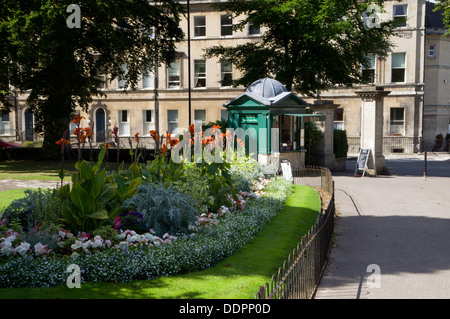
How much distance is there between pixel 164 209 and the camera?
32.7 feet

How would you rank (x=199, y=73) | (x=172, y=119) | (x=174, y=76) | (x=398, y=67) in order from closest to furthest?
1. (x=398, y=67)
2. (x=199, y=73)
3. (x=174, y=76)
4. (x=172, y=119)

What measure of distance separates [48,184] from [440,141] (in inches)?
1401

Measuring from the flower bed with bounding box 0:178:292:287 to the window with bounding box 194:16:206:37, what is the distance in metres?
38.8

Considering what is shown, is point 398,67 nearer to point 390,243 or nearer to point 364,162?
point 364,162

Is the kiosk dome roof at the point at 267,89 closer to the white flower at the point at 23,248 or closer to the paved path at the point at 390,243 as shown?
the paved path at the point at 390,243

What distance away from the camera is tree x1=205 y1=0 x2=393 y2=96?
27750 millimetres

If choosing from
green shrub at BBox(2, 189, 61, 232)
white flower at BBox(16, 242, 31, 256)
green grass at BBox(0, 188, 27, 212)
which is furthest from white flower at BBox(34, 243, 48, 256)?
green grass at BBox(0, 188, 27, 212)

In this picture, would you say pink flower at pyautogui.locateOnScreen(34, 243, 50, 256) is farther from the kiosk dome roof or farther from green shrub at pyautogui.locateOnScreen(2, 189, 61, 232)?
the kiosk dome roof

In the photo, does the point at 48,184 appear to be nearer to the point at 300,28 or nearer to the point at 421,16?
the point at 300,28

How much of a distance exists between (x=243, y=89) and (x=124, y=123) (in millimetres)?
11562

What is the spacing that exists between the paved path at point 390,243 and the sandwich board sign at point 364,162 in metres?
3.16

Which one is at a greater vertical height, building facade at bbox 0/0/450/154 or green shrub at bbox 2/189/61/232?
building facade at bbox 0/0/450/154

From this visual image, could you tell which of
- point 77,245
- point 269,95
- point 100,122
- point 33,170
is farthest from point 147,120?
point 77,245
